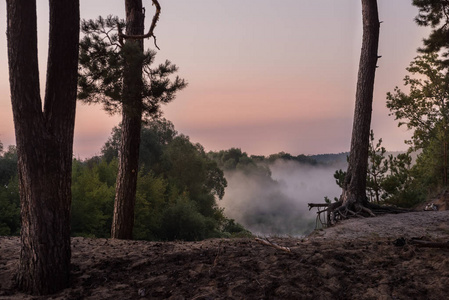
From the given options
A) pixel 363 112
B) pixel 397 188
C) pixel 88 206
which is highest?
pixel 363 112

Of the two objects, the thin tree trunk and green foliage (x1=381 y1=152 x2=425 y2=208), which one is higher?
the thin tree trunk

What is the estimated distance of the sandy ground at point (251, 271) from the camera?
4.87m

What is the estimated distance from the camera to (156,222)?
28016mm

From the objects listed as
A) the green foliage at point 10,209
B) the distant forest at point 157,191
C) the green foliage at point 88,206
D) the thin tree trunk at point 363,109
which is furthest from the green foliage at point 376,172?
the green foliage at point 10,209

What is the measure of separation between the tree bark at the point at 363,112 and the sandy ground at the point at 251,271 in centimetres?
378

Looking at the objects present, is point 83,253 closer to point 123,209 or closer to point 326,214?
point 123,209

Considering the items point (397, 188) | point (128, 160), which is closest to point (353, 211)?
point (128, 160)

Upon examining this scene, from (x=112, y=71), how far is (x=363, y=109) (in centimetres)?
671

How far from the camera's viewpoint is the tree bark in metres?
10.9

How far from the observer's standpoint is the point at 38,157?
17.2ft

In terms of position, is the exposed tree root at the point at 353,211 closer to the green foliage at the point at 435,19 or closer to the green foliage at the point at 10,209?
the green foliage at the point at 435,19

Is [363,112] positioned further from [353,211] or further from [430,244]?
[430,244]

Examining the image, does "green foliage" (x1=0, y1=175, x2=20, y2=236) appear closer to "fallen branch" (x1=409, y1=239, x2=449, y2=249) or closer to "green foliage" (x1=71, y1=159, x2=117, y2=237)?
"green foliage" (x1=71, y1=159, x2=117, y2=237)

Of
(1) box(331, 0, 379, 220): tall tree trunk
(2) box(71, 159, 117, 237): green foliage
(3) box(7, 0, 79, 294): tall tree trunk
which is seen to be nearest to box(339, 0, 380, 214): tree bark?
(1) box(331, 0, 379, 220): tall tree trunk
